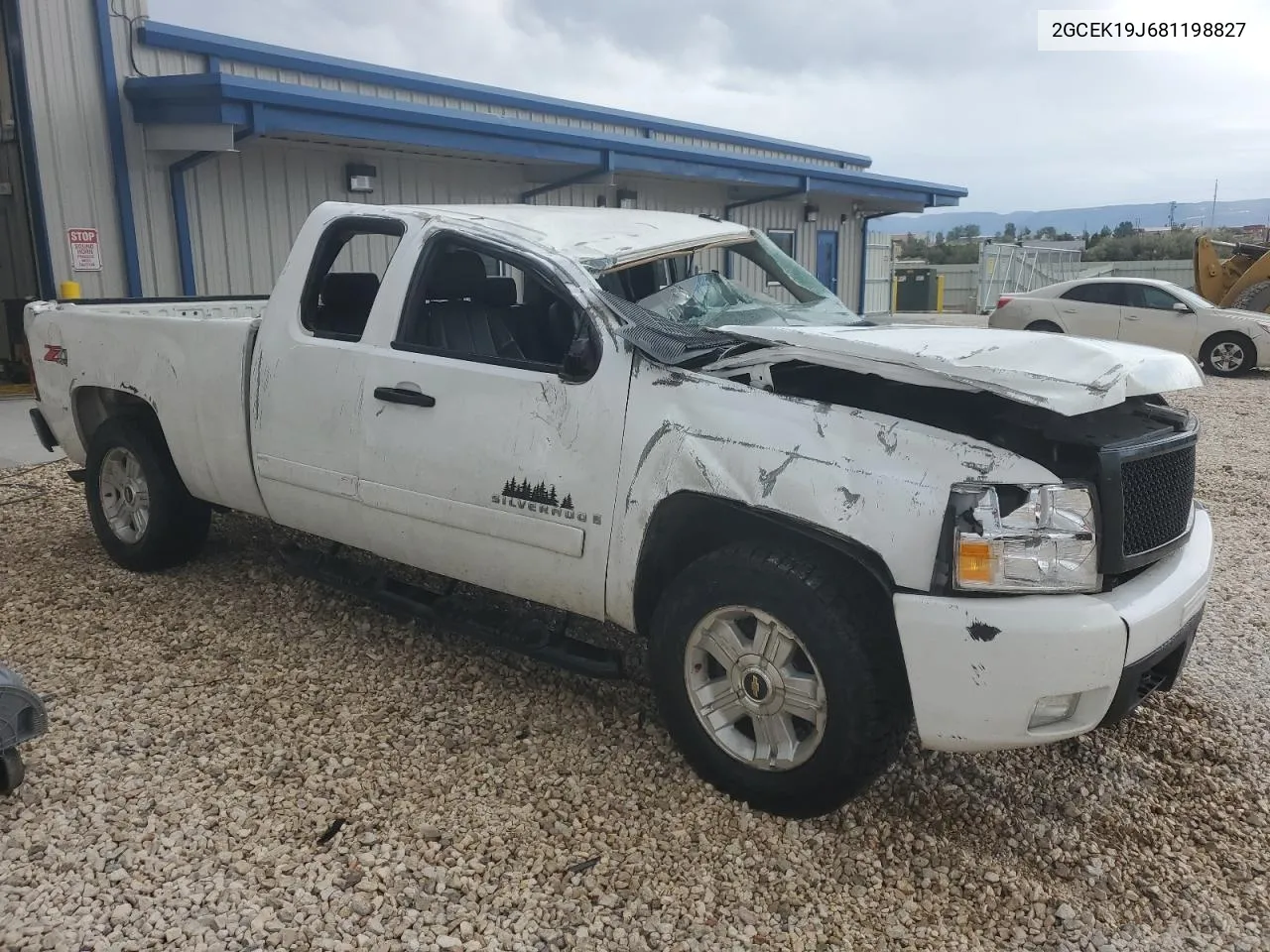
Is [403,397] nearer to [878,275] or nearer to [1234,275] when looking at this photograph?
[1234,275]

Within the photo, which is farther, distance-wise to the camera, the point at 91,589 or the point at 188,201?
the point at 188,201

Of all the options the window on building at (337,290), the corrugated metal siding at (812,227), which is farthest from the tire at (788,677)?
the corrugated metal siding at (812,227)

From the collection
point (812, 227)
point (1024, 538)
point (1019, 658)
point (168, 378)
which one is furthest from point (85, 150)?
point (812, 227)

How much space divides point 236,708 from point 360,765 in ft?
2.41

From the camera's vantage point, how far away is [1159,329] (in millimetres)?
15672

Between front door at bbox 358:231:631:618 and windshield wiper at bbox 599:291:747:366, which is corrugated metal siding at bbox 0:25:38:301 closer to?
front door at bbox 358:231:631:618

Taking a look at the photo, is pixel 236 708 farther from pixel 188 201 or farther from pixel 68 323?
pixel 188 201

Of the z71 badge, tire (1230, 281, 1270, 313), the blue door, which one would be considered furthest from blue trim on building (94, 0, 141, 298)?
tire (1230, 281, 1270, 313)

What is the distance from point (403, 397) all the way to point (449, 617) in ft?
2.94

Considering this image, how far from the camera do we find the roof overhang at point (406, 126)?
389 inches

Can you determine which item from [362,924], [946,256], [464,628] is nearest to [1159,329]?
[464,628]

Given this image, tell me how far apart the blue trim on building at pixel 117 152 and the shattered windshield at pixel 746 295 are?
793 cm

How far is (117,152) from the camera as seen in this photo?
10289mm

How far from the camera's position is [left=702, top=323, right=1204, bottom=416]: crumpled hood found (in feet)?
9.28
